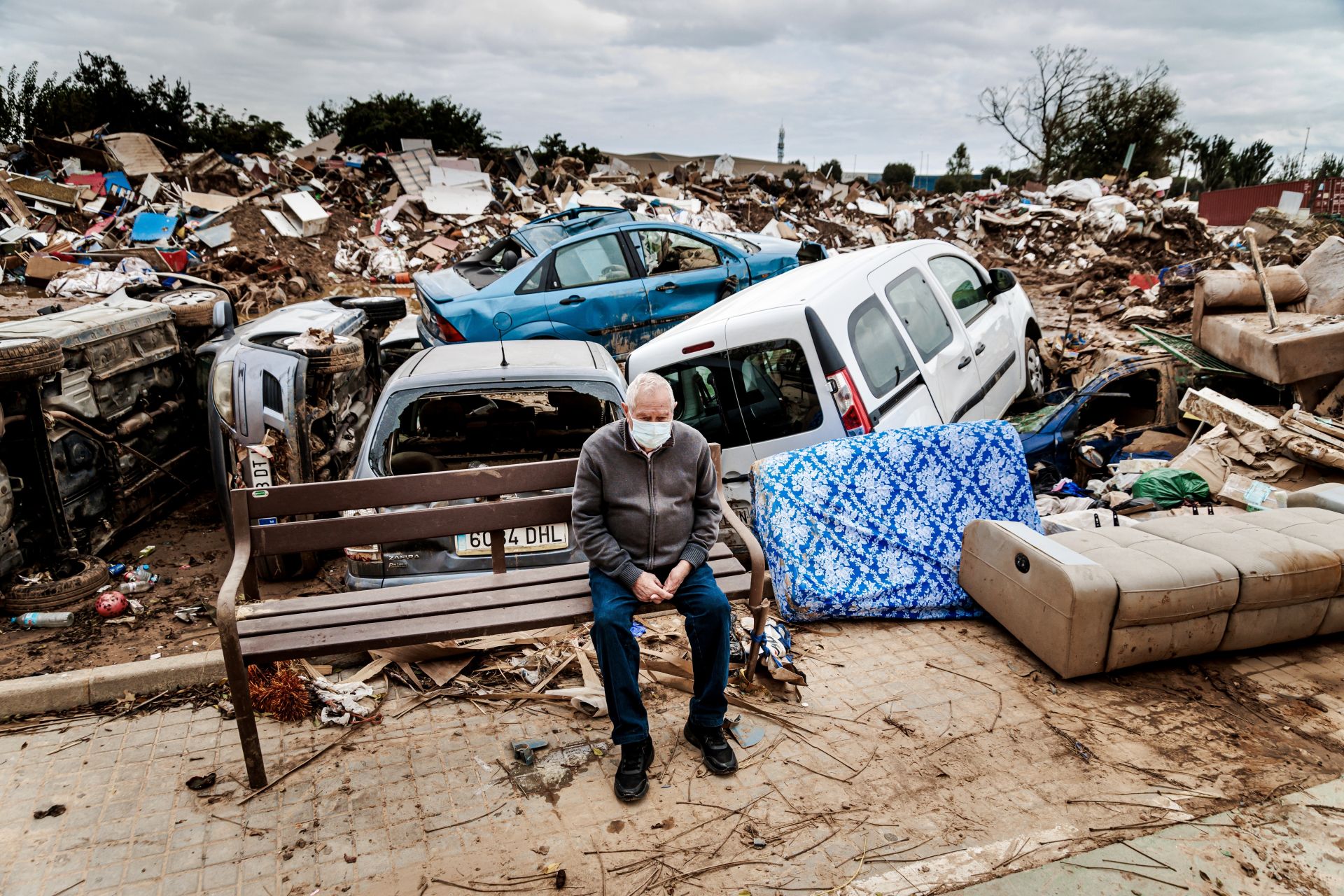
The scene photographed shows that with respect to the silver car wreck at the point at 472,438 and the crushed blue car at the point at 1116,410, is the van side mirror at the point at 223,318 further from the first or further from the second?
the crushed blue car at the point at 1116,410

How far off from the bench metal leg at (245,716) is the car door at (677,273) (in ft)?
21.3

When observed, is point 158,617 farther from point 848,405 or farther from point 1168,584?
point 1168,584

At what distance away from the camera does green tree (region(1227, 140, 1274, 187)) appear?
37.4m

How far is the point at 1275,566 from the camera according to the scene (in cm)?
368

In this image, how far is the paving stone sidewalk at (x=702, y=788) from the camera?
2707mm

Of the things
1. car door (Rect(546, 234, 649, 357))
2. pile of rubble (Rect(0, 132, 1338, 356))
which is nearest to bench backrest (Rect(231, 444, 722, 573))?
car door (Rect(546, 234, 649, 357))

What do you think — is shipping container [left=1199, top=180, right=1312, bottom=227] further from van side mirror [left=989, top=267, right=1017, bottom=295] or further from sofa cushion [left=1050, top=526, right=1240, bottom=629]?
sofa cushion [left=1050, top=526, right=1240, bottom=629]

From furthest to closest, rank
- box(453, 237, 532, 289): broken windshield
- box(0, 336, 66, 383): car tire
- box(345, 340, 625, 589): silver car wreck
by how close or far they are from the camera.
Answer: box(453, 237, 532, 289): broken windshield → box(0, 336, 66, 383): car tire → box(345, 340, 625, 589): silver car wreck

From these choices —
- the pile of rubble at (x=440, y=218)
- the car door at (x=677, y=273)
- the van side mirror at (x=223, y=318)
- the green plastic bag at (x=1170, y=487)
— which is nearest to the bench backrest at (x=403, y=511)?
the green plastic bag at (x=1170, y=487)

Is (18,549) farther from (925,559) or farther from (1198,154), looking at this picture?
(1198,154)

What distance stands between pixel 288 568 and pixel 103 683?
74.8 inches

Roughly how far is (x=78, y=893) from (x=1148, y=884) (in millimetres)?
3420

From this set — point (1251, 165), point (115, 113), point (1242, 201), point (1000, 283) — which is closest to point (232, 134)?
point (115, 113)

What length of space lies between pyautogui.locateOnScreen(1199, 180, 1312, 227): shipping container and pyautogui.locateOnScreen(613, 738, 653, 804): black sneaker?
27.4m
